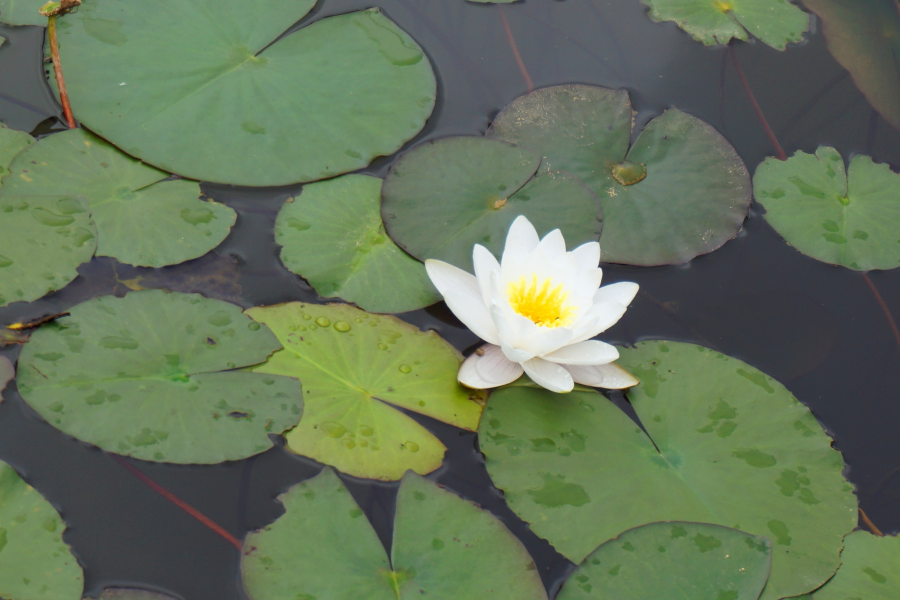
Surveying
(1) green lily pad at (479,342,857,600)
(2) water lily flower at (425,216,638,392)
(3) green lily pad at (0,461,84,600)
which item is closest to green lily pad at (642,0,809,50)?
(2) water lily flower at (425,216,638,392)

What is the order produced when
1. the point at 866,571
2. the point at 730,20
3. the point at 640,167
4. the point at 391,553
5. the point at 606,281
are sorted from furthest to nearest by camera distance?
the point at 730,20, the point at 640,167, the point at 606,281, the point at 866,571, the point at 391,553

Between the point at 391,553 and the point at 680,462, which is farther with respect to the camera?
the point at 680,462

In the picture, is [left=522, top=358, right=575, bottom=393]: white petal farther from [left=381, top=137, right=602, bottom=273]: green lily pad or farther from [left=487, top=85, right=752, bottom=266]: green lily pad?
[left=487, top=85, right=752, bottom=266]: green lily pad

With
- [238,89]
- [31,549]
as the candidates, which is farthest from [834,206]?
[31,549]

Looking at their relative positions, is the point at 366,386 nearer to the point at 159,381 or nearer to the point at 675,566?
the point at 159,381

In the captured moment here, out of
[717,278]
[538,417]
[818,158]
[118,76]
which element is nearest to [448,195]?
[538,417]

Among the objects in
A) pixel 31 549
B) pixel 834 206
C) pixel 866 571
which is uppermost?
pixel 834 206

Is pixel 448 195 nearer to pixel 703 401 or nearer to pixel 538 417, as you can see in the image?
pixel 538 417
